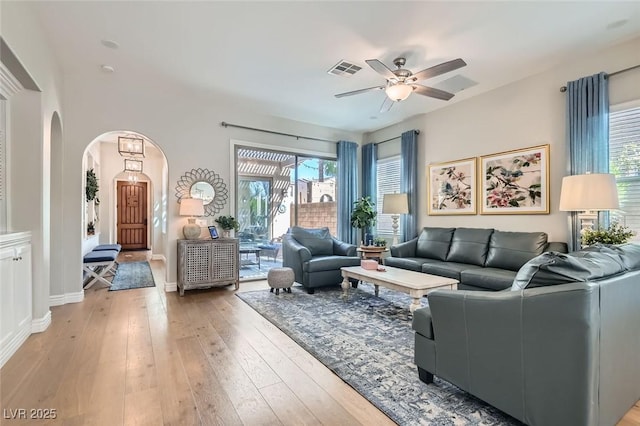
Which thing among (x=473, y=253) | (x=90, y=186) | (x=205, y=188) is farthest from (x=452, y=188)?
(x=90, y=186)

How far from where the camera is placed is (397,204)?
5344mm

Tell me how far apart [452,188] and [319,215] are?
2654 millimetres

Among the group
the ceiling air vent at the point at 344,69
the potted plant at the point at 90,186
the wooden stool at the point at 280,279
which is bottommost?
the wooden stool at the point at 280,279

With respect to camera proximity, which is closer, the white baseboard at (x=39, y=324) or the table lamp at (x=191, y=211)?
the white baseboard at (x=39, y=324)

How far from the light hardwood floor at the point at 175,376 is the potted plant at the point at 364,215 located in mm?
3143

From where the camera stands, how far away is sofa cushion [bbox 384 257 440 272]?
14.1ft

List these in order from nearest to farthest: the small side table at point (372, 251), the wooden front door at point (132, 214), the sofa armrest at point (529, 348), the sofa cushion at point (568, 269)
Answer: the sofa armrest at point (529, 348) < the sofa cushion at point (568, 269) < the small side table at point (372, 251) < the wooden front door at point (132, 214)

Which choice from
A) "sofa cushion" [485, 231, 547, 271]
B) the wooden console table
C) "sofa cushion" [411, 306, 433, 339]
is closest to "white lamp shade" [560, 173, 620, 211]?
"sofa cushion" [485, 231, 547, 271]

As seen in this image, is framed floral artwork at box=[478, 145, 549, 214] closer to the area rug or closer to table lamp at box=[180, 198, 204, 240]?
the area rug

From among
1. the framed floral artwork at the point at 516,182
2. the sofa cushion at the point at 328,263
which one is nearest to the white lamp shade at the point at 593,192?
the framed floral artwork at the point at 516,182

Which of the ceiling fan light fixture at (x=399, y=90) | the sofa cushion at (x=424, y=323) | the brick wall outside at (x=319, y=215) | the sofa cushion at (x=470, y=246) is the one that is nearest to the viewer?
the sofa cushion at (x=424, y=323)

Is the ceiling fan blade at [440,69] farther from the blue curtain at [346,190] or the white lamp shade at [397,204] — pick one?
the blue curtain at [346,190]

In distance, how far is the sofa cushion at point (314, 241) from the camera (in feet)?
16.9

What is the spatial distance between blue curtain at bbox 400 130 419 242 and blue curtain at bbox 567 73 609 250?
2.30 meters
